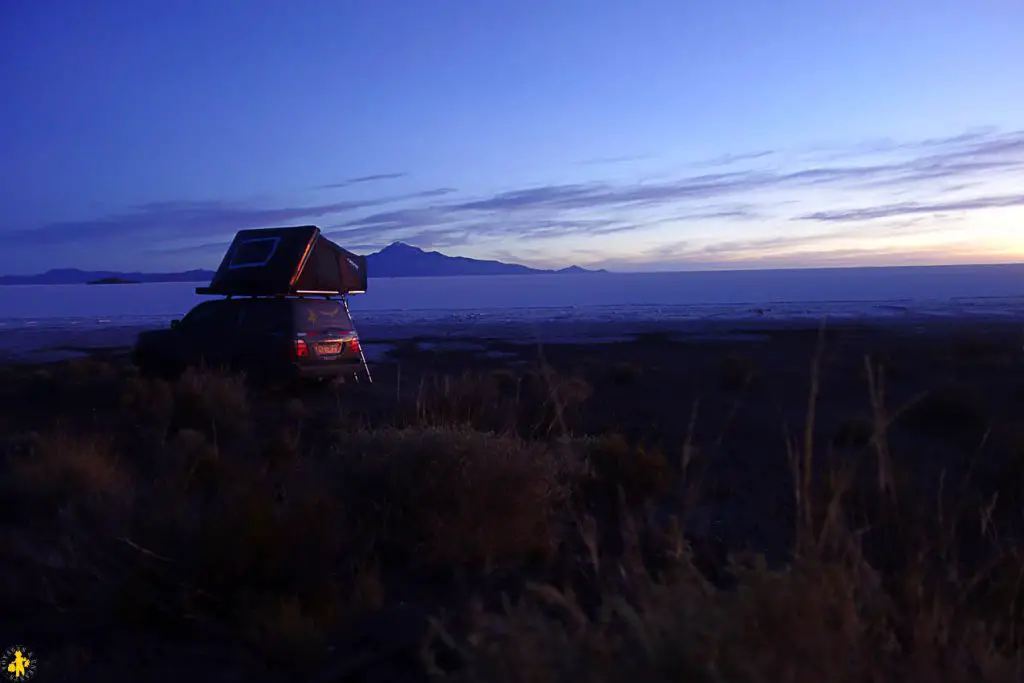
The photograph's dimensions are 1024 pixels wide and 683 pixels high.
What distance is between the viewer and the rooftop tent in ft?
44.1

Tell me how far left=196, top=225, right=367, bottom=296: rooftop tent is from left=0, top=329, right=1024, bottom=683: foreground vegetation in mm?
5378

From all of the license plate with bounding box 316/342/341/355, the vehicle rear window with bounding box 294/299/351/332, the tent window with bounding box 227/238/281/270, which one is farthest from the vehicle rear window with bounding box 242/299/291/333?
the tent window with bounding box 227/238/281/270

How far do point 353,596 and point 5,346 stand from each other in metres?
36.2

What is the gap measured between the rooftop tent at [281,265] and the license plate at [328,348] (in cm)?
95

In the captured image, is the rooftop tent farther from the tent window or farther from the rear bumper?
the rear bumper

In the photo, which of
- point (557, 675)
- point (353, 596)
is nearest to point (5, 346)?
point (353, 596)

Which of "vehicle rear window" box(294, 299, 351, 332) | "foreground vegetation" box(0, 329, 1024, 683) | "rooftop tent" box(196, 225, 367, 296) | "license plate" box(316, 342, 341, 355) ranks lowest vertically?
"foreground vegetation" box(0, 329, 1024, 683)

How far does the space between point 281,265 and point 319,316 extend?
3.22ft

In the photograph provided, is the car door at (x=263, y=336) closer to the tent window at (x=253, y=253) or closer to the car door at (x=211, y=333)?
the car door at (x=211, y=333)

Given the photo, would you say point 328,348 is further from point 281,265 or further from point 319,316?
point 281,265

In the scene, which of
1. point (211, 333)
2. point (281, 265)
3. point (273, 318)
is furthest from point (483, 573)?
point (211, 333)

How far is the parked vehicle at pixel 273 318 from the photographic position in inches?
511

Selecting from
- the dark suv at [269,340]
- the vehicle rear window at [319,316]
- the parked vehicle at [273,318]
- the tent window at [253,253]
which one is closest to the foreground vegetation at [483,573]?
the dark suv at [269,340]

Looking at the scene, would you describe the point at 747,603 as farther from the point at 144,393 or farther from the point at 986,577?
the point at 144,393
